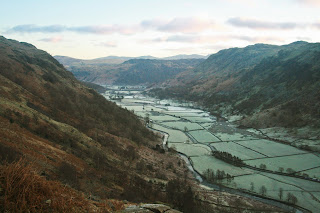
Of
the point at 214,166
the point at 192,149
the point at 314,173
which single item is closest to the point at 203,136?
the point at 192,149

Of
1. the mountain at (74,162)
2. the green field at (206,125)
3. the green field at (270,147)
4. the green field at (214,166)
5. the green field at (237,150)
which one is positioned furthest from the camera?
the green field at (206,125)

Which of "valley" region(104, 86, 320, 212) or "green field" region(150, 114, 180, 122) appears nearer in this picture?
"valley" region(104, 86, 320, 212)

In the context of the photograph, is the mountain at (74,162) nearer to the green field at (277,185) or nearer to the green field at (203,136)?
the green field at (277,185)

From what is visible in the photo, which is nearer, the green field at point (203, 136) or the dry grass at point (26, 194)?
the dry grass at point (26, 194)

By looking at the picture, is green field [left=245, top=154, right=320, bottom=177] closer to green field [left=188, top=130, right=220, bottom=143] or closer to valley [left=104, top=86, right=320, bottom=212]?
valley [left=104, top=86, right=320, bottom=212]

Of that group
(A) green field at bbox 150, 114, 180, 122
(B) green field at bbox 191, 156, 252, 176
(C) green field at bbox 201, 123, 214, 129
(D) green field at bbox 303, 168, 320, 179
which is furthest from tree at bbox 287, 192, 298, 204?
(A) green field at bbox 150, 114, 180, 122

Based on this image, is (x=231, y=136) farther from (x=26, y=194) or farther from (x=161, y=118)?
(x=26, y=194)

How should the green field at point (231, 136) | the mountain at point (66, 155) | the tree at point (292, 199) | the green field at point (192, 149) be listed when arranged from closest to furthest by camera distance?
the mountain at point (66, 155)
the tree at point (292, 199)
the green field at point (192, 149)
the green field at point (231, 136)

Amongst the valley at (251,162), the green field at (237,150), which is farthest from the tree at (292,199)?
the green field at (237,150)

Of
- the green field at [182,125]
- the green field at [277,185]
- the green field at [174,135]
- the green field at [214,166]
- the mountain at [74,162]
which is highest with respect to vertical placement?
the mountain at [74,162]
